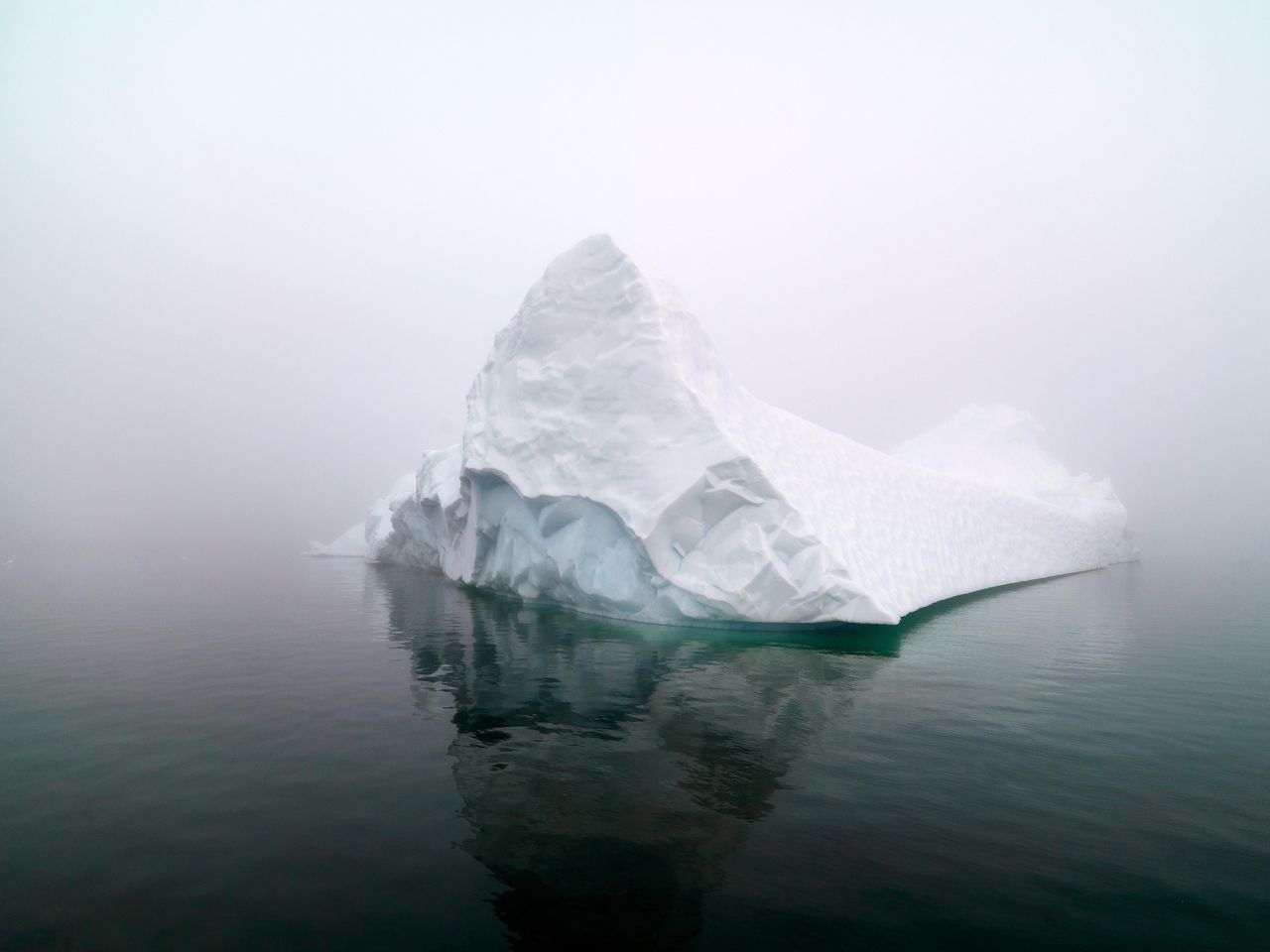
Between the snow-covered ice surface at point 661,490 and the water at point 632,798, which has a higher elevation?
the snow-covered ice surface at point 661,490

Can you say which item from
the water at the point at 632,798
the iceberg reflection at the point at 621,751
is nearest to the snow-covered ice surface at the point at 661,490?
the iceberg reflection at the point at 621,751

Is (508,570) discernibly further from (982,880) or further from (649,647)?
(982,880)

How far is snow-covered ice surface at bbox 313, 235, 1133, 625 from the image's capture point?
12.6m

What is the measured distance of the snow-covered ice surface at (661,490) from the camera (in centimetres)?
1256

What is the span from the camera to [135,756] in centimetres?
582

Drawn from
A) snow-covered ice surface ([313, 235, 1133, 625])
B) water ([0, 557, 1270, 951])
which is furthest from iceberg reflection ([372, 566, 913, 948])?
snow-covered ice surface ([313, 235, 1133, 625])

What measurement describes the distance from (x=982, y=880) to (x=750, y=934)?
1.62 m

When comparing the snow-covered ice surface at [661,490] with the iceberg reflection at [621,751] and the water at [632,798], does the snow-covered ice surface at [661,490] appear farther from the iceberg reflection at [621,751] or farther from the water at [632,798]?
the water at [632,798]

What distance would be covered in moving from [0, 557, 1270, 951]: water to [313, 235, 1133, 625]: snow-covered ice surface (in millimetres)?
2222

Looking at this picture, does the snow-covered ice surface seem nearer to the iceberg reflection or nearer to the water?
the iceberg reflection

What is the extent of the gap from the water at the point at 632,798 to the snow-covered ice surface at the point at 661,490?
222cm

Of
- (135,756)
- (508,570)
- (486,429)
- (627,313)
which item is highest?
(627,313)

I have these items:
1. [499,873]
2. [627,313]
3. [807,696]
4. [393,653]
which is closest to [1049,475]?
[627,313]

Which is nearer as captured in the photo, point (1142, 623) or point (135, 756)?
point (135, 756)
